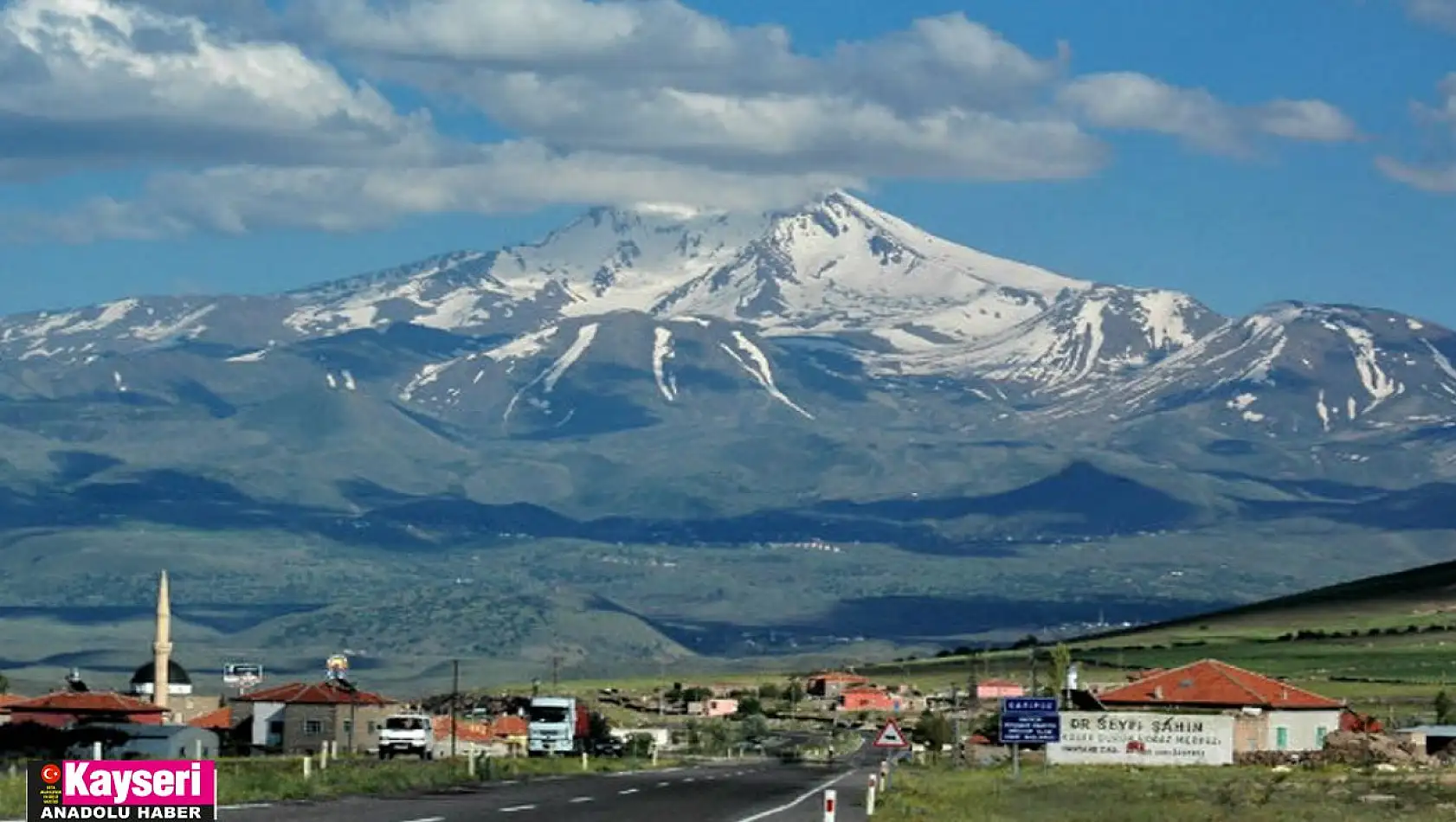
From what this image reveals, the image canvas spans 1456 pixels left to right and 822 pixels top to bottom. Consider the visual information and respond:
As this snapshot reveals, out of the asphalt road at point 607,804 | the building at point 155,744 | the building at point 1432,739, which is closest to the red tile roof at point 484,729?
the building at point 1432,739

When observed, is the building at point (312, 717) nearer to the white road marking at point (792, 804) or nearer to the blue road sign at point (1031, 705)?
the white road marking at point (792, 804)

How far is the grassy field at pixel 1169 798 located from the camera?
61625 mm

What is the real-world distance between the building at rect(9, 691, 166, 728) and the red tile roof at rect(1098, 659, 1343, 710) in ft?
180

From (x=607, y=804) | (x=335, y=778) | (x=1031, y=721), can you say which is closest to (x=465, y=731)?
(x=1031, y=721)

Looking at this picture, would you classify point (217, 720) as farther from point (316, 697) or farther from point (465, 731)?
point (465, 731)

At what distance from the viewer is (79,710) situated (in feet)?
525

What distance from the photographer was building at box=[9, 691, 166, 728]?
157 metres

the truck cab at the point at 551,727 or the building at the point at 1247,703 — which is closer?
the building at the point at 1247,703

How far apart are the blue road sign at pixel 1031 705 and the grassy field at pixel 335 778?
43.5ft

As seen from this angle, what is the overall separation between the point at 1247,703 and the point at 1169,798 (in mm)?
56074

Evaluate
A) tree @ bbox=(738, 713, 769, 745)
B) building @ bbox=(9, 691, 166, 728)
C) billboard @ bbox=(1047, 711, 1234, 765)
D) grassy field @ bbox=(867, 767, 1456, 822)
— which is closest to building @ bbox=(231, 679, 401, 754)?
building @ bbox=(9, 691, 166, 728)

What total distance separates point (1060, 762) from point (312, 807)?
1957 inches

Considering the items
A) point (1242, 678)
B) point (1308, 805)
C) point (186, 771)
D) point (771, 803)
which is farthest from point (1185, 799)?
point (1242, 678)

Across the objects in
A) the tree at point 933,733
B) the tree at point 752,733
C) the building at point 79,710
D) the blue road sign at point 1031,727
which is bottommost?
the tree at point 752,733
